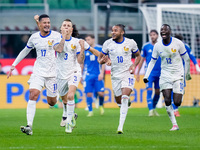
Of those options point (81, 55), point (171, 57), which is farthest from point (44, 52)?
point (171, 57)

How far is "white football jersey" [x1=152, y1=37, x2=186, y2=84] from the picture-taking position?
11867mm

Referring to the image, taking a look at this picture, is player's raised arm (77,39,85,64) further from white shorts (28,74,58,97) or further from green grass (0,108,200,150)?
green grass (0,108,200,150)

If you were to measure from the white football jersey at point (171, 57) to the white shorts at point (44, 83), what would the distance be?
2.20 m

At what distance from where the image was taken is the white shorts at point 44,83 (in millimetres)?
11156

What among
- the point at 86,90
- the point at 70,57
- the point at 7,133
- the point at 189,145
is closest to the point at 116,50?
the point at 70,57

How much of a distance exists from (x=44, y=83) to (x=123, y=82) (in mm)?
1583

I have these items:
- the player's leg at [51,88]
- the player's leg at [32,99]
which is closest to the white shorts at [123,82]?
the player's leg at [51,88]

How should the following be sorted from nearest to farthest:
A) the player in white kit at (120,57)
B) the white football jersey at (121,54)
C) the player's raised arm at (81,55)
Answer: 1. the player's raised arm at (81,55)
2. the player in white kit at (120,57)
3. the white football jersey at (121,54)

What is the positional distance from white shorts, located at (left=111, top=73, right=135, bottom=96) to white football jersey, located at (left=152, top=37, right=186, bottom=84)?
877 millimetres

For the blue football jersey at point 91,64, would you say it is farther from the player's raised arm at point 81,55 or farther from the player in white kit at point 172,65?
the player's raised arm at point 81,55

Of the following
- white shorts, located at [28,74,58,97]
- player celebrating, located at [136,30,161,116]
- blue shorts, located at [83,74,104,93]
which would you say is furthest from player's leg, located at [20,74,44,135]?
blue shorts, located at [83,74,104,93]

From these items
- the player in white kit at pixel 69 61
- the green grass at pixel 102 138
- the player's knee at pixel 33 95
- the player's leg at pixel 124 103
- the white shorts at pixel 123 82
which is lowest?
the green grass at pixel 102 138

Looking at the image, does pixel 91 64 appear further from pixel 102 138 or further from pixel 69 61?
pixel 102 138

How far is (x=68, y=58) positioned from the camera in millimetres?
11383
